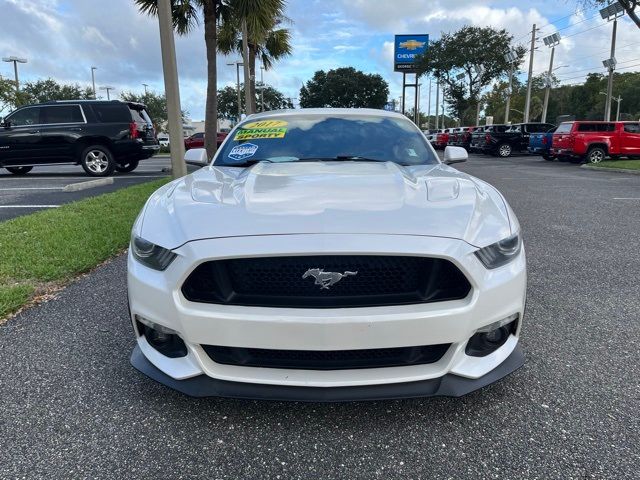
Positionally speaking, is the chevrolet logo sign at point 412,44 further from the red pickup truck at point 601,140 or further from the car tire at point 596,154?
the car tire at point 596,154

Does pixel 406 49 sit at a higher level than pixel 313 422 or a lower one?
higher

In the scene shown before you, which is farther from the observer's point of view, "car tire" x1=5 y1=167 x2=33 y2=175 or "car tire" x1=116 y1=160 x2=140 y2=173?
"car tire" x1=5 y1=167 x2=33 y2=175

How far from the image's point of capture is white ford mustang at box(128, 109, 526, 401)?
1.83 m

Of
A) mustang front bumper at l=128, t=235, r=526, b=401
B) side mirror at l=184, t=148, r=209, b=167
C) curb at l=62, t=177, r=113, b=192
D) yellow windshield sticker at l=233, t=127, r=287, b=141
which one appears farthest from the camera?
curb at l=62, t=177, r=113, b=192

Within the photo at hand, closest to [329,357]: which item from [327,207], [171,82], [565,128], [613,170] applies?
[327,207]

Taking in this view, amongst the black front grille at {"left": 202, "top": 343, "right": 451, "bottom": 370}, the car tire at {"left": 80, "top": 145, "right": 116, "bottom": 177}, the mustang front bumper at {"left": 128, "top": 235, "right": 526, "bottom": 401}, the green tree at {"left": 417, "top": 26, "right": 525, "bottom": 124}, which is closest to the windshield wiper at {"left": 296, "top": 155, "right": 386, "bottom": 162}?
the mustang front bumper at {"left": 128, "top": 235, "right": 526, "bottom": 401}

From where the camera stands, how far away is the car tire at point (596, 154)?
59.4ft

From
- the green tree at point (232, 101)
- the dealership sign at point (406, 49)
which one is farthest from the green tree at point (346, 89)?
the dealership sign at point (406, 49)

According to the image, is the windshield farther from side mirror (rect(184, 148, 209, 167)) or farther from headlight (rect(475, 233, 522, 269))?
headlight (rect(475, 233, 522, 269))

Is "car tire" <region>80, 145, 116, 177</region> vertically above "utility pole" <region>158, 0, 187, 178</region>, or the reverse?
"utility pole" <region>158, 0, 187, 178</region>

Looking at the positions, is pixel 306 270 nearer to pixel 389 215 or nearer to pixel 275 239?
pixel 275 239

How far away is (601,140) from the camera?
58.8 feet

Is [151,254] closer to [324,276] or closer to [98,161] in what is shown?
[324,276]

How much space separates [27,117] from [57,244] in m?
9.51
